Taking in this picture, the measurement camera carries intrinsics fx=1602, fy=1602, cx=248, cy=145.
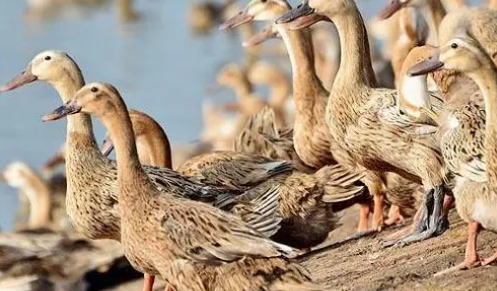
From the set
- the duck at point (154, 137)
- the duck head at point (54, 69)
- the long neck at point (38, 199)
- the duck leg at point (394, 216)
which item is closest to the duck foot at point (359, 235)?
the duck leg at point (394, 216)

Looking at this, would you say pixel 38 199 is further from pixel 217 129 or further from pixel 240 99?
pixel 217 129

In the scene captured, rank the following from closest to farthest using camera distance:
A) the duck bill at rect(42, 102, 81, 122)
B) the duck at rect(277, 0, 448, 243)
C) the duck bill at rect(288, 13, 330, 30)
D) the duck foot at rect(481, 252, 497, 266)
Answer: the duck foot at rect(481, 252, 497, 266), the duck bill at rect(42, 102, 81, 122), the duck at rect(277, 0, 448, 243), the duck bill at rect(288, 13, 330, 30)

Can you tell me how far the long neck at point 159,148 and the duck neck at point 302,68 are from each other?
1.09 meters

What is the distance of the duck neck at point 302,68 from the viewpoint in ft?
41.4

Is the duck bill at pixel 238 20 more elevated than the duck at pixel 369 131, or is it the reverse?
the duck bill at pixel 238 20

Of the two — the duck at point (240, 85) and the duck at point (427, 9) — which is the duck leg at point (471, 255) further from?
the duck at point (240, 85)

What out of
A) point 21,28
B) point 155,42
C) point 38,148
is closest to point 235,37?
point 155,42

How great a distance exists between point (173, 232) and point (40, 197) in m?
9.00

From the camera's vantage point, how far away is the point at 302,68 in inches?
508

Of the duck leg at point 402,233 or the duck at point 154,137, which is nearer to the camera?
the duck leg at point 402,233

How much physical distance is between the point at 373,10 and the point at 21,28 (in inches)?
306

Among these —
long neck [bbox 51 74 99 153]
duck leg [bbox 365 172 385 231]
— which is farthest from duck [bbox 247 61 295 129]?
long neck [bbox 51 74 99 153]

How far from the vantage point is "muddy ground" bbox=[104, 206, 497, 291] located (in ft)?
29.0

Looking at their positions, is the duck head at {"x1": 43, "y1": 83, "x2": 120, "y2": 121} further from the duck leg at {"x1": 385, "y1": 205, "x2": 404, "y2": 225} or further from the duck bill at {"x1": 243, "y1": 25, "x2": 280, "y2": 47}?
the duck bill at {"x1": 243, "y1": 25, "x2": 280, "y2": 47}
